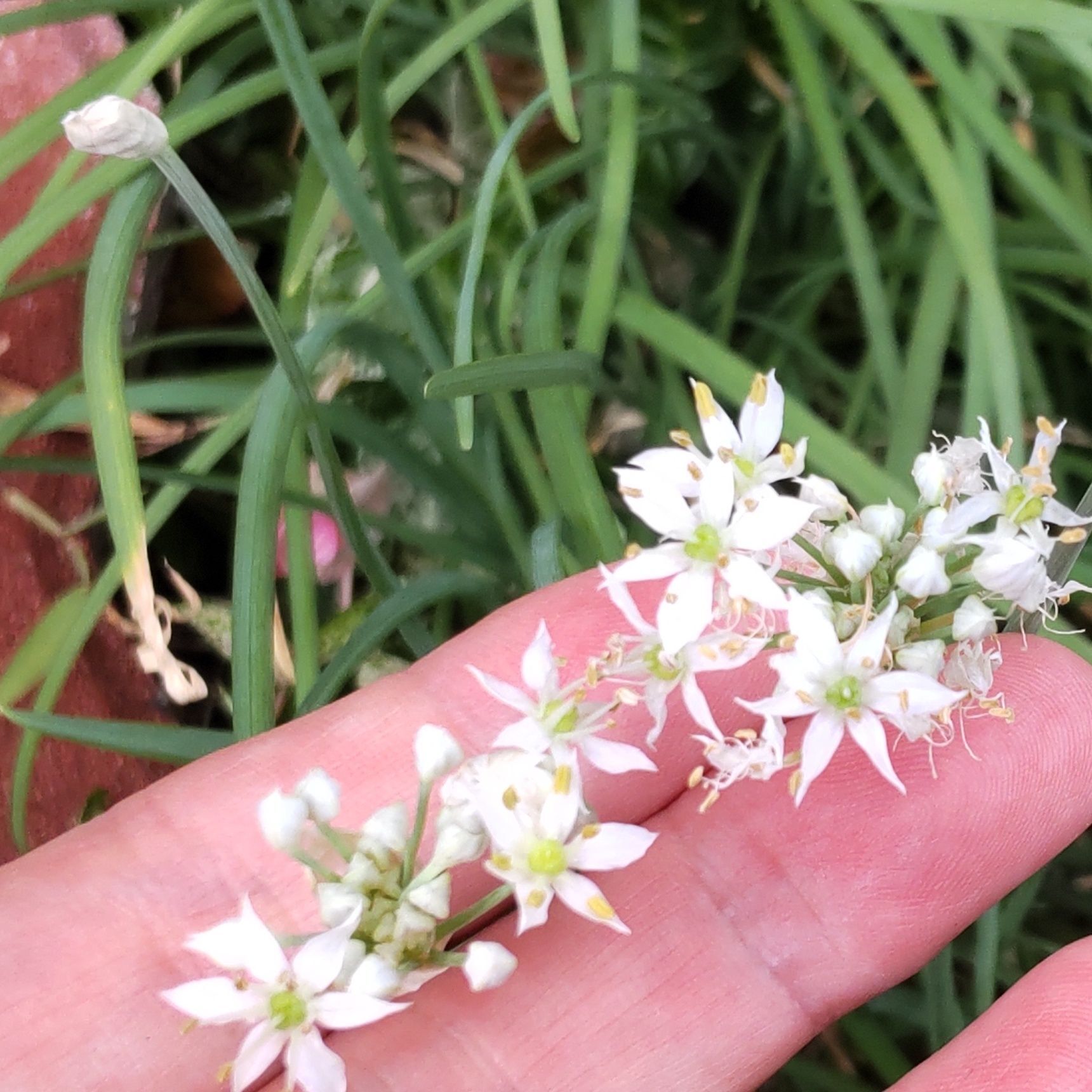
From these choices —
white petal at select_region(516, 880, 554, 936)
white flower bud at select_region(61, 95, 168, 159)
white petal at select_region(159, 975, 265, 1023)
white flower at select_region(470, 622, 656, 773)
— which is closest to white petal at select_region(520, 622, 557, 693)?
white flower at select_region(470, 622, 656, 773)

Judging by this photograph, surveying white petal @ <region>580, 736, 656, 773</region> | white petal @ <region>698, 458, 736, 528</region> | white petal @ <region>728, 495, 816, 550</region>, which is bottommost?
white petal @ <region>580, 736, 656, 773</region>

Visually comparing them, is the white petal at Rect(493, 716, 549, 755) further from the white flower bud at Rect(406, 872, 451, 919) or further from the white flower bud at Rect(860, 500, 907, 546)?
the white flower bud at Rect(860, 500, 907, 546)

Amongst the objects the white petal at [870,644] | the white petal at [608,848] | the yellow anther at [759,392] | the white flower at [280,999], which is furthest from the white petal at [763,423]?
the white flower at [280,999]

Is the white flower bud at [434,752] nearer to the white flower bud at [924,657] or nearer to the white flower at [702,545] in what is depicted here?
the white flower at [702,545]

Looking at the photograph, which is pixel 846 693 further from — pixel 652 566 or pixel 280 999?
pixel 280 999

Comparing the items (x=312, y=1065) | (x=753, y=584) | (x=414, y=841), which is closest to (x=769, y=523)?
(x=753, y=584)

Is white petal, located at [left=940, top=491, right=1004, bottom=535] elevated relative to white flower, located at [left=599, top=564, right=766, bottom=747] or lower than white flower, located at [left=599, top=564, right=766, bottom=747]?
elevated

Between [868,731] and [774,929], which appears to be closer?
[868,731]
